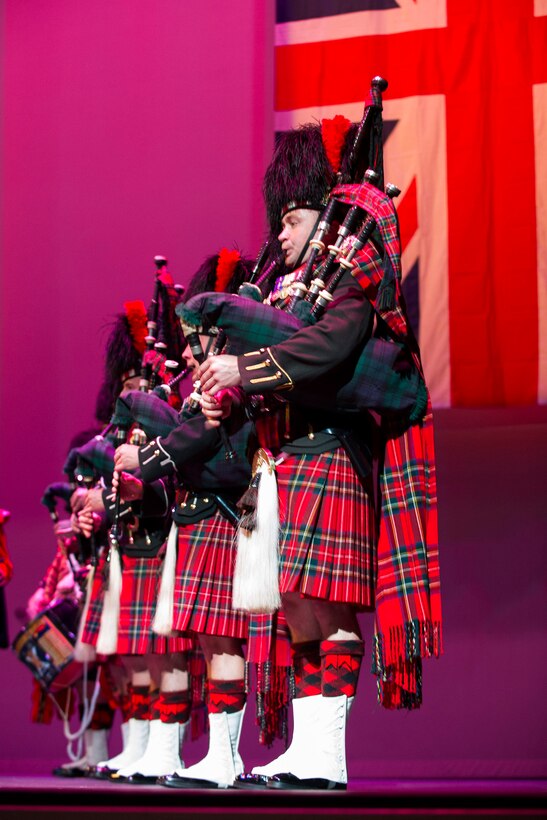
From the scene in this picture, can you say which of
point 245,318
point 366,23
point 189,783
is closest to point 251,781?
point 189,783

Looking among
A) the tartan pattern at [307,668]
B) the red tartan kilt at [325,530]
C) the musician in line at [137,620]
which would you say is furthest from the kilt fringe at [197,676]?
the red tartan kilt at [325,530]

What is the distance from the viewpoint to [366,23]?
15.5 feet

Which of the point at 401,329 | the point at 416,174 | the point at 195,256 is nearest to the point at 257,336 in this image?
the point at 401,329

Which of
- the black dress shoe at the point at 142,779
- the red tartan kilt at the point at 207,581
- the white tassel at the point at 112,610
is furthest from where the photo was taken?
the white tassel at the point at 112,610

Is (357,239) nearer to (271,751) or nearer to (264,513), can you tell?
(264,513)

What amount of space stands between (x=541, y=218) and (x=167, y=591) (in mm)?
2157

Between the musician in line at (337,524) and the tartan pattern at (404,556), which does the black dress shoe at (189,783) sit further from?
the tartan pattern at (404,556)

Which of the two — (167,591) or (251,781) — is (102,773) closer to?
(167,591)

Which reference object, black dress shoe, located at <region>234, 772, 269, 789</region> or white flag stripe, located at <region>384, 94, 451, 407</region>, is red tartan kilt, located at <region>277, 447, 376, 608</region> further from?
white flag stripe, located at <region>384, 94, 451, 407</region>

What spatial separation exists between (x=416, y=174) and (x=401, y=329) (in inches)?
81.3

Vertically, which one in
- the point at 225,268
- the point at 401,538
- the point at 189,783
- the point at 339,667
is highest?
the point at 225,268

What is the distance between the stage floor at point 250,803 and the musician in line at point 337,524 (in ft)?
1.94

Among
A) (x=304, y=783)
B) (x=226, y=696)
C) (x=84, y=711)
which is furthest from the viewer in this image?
(x=84, y=711)

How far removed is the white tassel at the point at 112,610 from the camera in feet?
13.0
